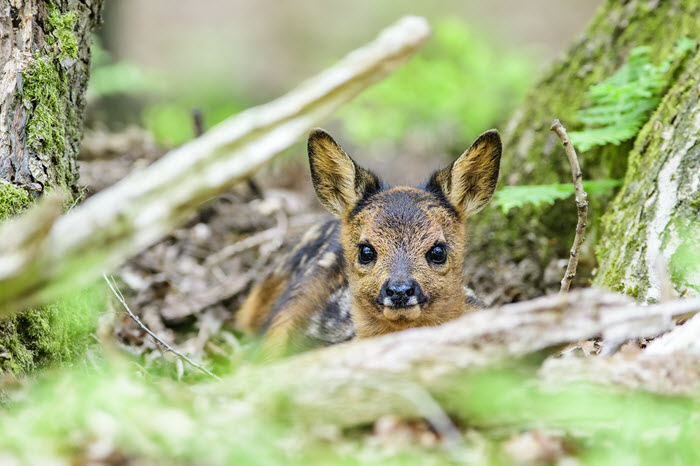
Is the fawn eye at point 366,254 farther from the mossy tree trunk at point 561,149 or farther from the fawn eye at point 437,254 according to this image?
the mossy tree trunk at point 561,149

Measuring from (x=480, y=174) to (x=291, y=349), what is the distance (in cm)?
209

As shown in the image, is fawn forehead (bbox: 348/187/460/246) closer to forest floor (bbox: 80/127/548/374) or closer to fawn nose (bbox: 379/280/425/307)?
fawn nose (bbox: 379/280/425/307)

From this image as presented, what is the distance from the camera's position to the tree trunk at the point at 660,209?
14.9 ft

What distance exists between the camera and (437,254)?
Result: 17.9 feet

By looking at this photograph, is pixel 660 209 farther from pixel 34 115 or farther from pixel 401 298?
pixel 34 115

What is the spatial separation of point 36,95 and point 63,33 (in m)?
0.48

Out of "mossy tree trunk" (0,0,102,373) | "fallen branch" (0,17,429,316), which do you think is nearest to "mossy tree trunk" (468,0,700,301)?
"fallen branch" (0,17,429,316)

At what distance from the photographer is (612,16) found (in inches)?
280

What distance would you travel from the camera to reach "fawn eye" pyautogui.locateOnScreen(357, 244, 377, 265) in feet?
18.0

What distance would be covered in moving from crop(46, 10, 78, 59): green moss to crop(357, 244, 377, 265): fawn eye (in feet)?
7.80

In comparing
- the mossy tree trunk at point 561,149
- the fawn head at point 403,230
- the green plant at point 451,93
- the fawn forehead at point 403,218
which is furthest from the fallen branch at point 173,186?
the green plant at point 451,93

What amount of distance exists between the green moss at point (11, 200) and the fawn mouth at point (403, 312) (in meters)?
2.37

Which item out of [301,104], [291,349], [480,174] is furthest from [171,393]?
[480,174]

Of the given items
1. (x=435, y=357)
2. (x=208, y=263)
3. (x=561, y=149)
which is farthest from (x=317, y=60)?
(x=435, y=357)
